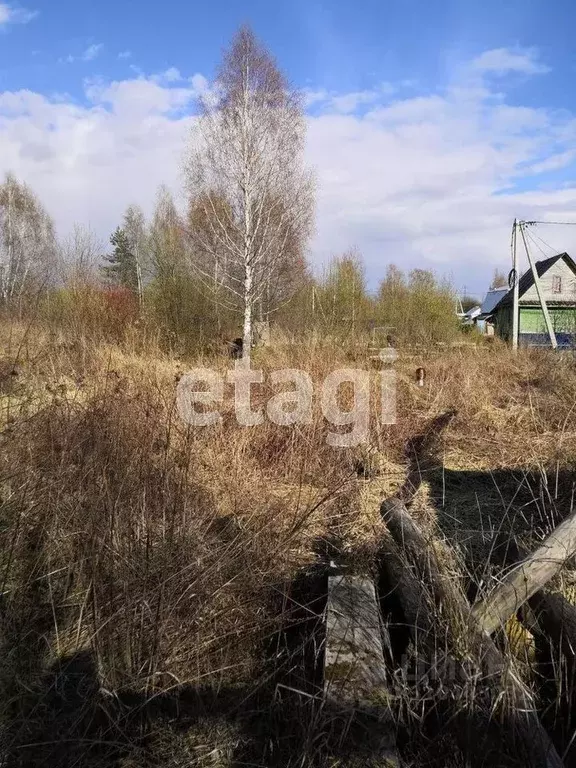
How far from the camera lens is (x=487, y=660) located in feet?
6.38

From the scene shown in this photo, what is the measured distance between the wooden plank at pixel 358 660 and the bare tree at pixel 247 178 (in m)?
9.05

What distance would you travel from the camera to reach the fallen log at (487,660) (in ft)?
5.57

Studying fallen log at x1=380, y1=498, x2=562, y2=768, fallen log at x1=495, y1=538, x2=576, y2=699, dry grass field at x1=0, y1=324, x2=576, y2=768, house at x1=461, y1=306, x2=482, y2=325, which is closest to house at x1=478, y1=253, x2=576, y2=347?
house at x1=461, y1=306, x2=482, y2=325

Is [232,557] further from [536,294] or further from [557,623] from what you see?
[536,294]

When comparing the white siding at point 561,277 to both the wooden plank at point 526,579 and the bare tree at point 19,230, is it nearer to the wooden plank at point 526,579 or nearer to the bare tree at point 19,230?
the bare tree at point 19,230

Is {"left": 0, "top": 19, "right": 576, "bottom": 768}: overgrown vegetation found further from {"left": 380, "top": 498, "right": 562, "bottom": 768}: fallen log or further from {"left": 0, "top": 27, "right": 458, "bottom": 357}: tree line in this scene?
{"left": 0, "top": 27, "right": 458, "bottom": 357}: tree line

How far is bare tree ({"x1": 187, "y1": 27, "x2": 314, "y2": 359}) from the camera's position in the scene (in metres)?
11.4

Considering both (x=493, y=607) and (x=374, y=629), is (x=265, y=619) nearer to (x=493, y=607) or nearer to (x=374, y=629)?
(x=374, y=629)

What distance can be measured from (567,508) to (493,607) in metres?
2.15

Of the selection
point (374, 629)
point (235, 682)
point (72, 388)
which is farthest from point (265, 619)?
point (72, 388)

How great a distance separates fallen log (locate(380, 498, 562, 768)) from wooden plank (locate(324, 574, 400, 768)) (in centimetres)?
30

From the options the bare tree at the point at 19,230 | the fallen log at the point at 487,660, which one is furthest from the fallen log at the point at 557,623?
the bare tree at the point at 19,230

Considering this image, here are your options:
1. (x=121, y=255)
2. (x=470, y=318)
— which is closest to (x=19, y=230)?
(x=121, y=255)

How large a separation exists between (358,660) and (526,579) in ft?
2.97
